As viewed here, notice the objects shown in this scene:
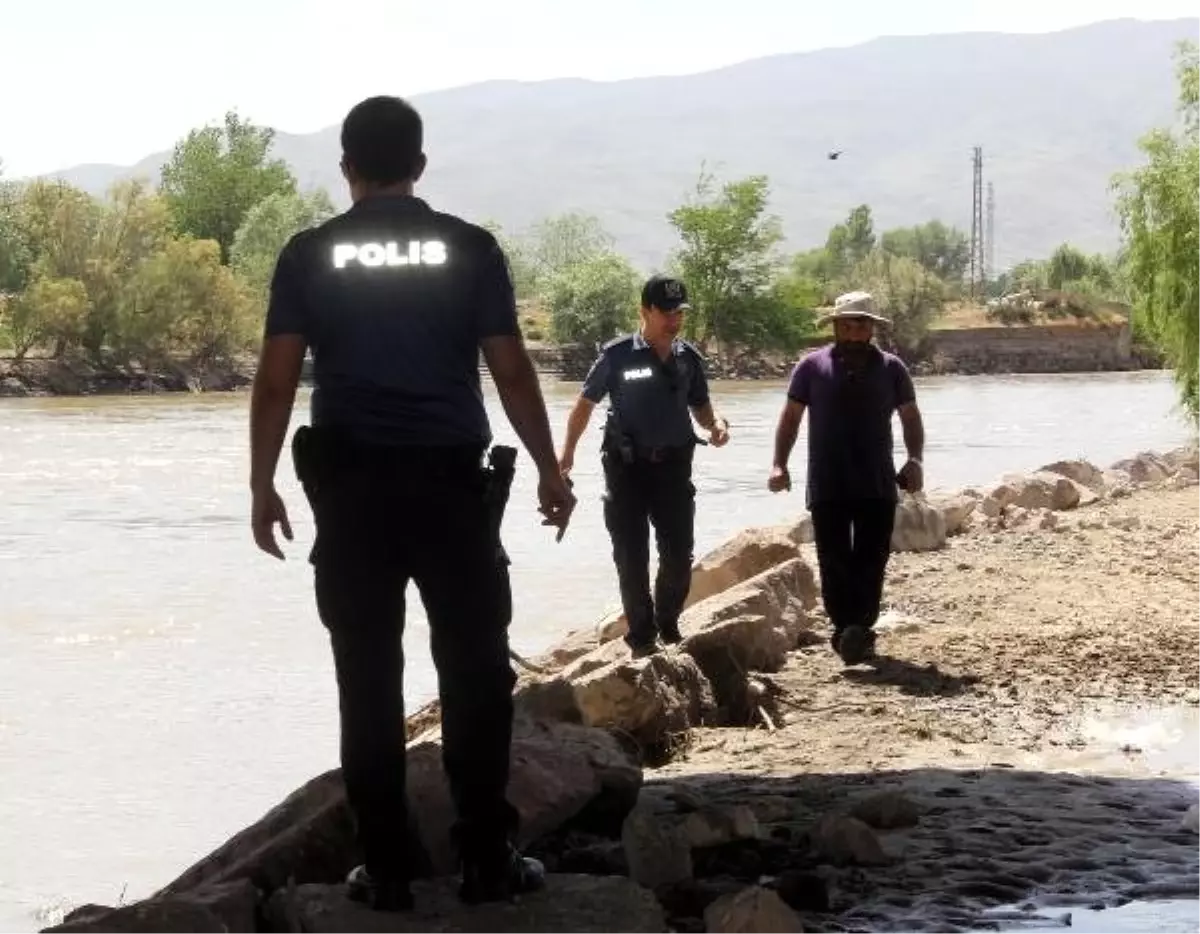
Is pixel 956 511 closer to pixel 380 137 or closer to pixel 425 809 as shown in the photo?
pixel 425 809

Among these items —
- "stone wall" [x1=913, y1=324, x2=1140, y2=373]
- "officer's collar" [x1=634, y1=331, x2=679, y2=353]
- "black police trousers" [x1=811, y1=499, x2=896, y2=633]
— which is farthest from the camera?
"stone wall" [x1=913, y1=324, x2=1140, y2=373]

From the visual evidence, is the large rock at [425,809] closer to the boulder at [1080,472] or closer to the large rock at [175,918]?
the large rock at [175,918]

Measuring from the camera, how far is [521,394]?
14.7 ft

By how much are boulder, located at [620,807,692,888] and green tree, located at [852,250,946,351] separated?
84.6 meters

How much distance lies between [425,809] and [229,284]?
74241 mm

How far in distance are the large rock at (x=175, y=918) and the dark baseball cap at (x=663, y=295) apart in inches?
178

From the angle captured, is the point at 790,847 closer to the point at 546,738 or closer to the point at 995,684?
the point at 546,738

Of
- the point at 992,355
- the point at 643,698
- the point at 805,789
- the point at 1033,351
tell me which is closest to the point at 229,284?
the point at 992,355

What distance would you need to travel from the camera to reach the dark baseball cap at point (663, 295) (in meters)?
8.50

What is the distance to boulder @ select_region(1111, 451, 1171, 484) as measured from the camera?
23.3 metres

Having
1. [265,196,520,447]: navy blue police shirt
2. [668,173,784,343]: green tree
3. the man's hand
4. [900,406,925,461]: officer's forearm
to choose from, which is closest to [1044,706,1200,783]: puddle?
the man's hand

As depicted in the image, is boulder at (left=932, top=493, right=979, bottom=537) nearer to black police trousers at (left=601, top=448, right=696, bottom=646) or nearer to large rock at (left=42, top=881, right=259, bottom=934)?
black police trousers at (left=601, top=448, right=696, bottom=646)

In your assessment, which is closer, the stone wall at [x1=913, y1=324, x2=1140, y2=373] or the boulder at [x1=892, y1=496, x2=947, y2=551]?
the boulder at [x1=892, y1=496, x2=947, y2=551]

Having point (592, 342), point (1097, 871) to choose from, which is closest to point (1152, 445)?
point (1097, 871)
